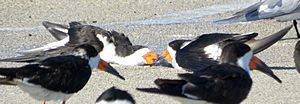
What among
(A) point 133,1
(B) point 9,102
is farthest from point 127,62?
(A) point 133,1

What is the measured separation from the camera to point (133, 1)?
56.2 feet

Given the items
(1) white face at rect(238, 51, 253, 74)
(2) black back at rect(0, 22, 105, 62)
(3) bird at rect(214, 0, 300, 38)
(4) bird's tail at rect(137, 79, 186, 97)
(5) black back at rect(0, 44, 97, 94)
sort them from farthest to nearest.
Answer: (3) bird at rect(214, 0, 300, 38) → (2) black back at rect(0, 22, 105, 62) → (1) white face at rect(238, 51, 253, 74) → (5) black back at rect(0, 44, 97, 94) → (4) bird's tail at rect(137, 79, 186, 97)

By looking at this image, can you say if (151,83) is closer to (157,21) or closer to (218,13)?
(157,21)

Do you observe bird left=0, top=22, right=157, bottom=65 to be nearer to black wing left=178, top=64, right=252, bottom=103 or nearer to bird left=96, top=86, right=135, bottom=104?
black wing left=178, top=64, right=252, bottom=103

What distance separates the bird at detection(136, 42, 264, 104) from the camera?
7.16 metres

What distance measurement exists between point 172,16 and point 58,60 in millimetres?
7569

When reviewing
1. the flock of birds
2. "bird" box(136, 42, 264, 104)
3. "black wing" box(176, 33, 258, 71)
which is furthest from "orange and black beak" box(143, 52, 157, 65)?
"bird" box(136, 42, 264, 104)

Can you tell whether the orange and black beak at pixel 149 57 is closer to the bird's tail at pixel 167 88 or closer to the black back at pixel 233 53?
the black back at pixel 233 53

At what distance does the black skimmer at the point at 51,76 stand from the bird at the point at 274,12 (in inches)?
226

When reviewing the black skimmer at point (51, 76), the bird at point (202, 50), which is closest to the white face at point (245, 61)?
the black skimmer at point (51, 76)

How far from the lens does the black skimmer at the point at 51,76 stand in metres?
7.75

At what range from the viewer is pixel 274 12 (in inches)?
544

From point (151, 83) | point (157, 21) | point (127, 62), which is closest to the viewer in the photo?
point (151, 83)

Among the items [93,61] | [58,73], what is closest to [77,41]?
[93,61]
